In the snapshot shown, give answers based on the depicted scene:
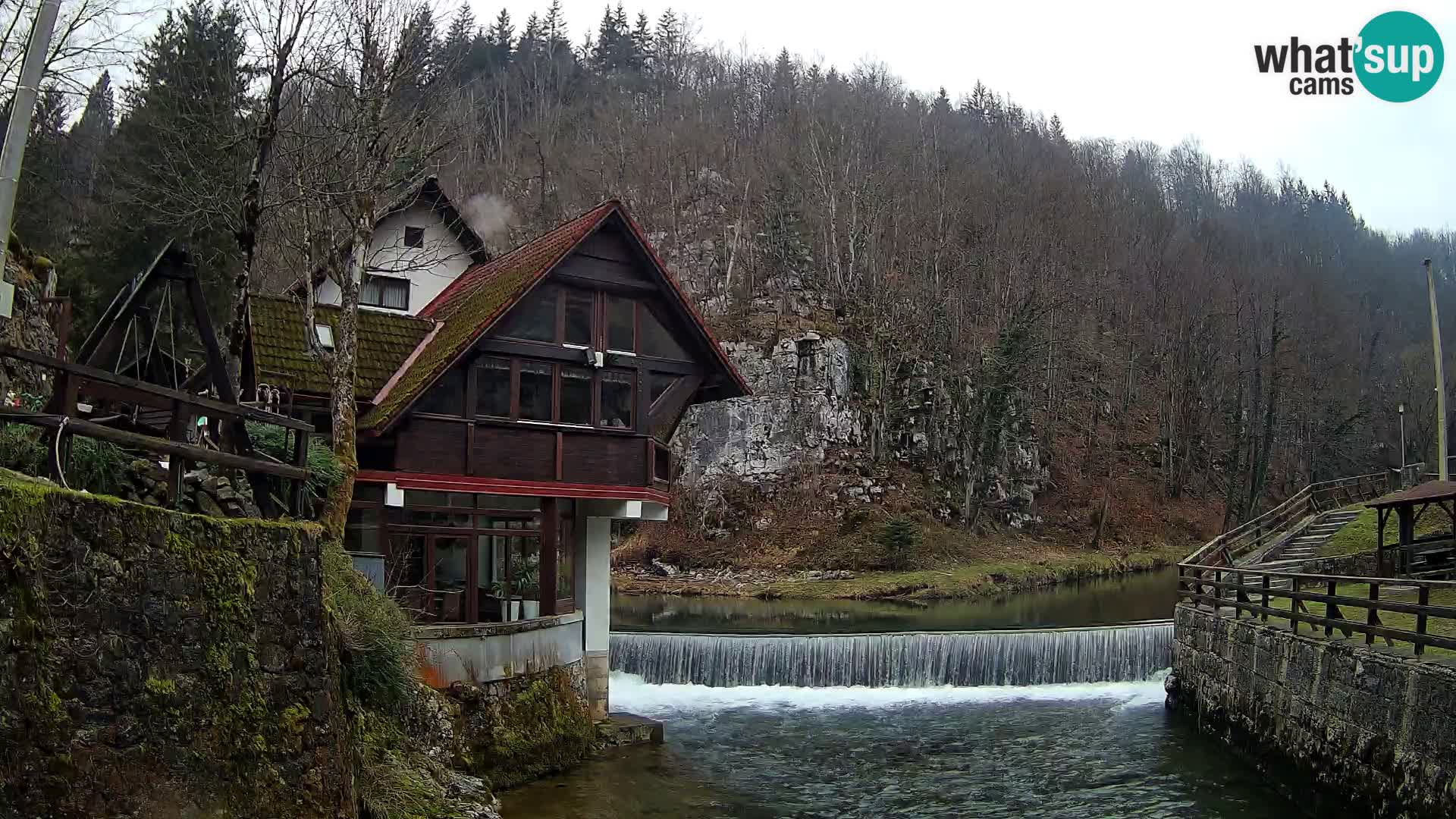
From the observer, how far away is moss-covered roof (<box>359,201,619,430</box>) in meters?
17.5

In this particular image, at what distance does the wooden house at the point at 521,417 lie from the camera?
17625 mm

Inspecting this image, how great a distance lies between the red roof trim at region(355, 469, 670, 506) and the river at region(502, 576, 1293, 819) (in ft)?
14.1

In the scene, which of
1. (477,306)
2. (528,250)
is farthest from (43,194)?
(477,306)

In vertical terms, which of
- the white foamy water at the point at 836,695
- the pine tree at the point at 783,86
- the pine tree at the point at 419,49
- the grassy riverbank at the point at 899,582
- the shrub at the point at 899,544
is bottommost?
the white foamy water at the point at 836,695

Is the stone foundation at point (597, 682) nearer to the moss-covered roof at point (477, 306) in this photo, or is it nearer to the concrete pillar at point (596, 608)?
the concrete pillar at point (596, 608)

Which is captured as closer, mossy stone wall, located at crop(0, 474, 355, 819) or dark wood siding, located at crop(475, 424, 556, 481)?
mossy stone wall, located at crop(0, 474, 355, 819)

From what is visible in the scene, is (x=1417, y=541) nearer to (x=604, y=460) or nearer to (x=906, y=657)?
(x=906, y=657)

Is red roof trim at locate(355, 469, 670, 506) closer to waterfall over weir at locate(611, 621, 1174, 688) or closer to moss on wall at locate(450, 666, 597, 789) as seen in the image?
moss on wall at locate(450, 666, 597, 789)

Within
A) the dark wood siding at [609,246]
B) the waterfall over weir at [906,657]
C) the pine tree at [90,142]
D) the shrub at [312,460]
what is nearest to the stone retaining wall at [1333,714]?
the waterfall over weir at [906,657]

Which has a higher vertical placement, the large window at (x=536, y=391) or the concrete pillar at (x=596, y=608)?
the large window at (x=536, y=391)

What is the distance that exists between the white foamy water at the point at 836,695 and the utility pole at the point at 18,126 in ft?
52.3

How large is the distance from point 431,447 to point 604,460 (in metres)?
2.94

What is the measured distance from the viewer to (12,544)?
7.06 metres

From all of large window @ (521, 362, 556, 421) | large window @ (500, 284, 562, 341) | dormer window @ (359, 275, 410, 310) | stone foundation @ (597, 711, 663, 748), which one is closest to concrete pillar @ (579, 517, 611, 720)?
stone foundation @ (597, 711, 663, 748)
